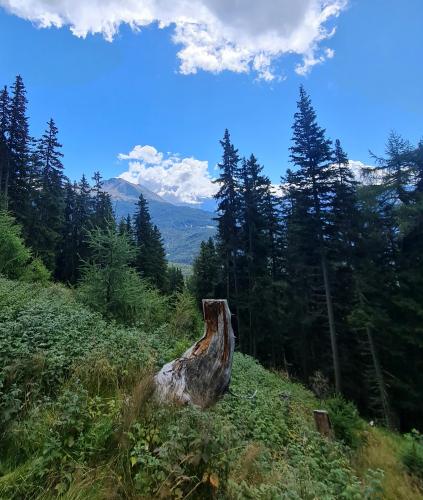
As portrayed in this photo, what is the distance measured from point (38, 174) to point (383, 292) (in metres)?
35.2

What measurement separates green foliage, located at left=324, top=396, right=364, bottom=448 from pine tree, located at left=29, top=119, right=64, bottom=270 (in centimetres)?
3001

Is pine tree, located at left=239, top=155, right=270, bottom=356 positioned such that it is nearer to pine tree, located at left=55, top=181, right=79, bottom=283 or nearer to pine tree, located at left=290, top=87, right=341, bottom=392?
pine tree, located at left=290, top=87, right=341, bottom=392

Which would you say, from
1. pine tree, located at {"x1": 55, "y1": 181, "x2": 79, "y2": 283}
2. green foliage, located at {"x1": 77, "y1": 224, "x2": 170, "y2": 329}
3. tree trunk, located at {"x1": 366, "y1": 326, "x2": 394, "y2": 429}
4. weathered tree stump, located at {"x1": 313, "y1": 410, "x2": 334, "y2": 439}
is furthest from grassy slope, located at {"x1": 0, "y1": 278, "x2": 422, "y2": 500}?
pine tree, located at {"x1": 55, "y1": 181, "x2": 79, "y2": 283}

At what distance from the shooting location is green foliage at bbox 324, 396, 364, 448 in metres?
7.56

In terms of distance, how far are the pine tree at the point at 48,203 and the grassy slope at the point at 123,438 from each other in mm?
29287

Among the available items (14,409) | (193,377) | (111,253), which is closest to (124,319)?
(111,253)

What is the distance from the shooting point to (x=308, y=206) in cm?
2028

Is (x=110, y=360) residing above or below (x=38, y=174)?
below

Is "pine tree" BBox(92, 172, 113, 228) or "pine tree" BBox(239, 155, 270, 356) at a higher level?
"pine tree" BBox(92, 172, 113, 228)

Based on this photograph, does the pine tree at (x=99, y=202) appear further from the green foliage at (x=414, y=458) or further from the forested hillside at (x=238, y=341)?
A: the green foliage at (x=414, y=458)

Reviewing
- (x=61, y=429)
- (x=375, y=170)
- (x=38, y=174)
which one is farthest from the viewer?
(x=38, y=174)

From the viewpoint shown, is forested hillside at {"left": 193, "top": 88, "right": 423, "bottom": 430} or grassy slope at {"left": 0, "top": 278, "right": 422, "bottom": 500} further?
forested hillside at {"left": 193, "top": 88, "right": 423, "bottom": 430}

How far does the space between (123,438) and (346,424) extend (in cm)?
635

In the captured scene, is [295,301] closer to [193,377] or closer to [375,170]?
[375,170]
